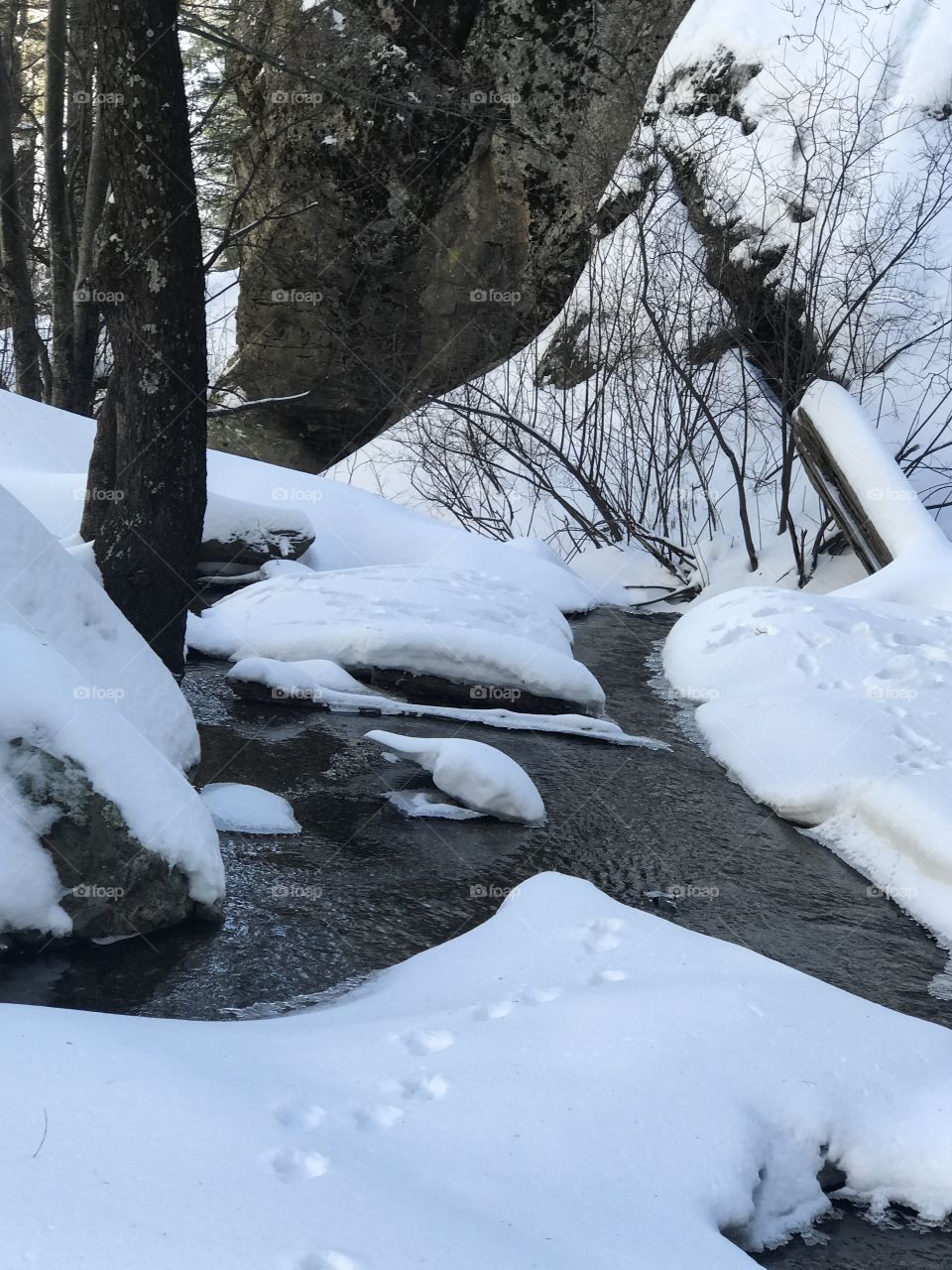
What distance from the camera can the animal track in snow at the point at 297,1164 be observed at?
1.91 m

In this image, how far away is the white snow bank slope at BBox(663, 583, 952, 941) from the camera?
14.7 feet

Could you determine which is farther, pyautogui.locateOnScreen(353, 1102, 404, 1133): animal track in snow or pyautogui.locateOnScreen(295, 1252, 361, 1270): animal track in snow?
pyautogui.locateOnScreen(353, 1102, 404, 1133): animal track in snow

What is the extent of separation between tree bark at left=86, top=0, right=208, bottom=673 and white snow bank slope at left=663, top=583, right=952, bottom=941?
112 inches

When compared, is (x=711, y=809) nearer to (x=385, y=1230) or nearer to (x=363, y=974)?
(x=363, y=974)

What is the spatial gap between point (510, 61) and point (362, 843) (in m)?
14.2

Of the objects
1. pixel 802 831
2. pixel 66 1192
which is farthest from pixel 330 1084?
pixel 802 831

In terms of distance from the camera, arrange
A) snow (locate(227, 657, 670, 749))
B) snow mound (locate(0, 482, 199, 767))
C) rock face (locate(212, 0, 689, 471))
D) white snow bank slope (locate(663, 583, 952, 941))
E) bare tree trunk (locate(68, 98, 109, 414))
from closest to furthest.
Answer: snow mound (locate(0, 482, 199, 767)) → white snow bank slope (locate(663, 583, 952, 941)) → snow (locate(227, 657, 670, 749)) → bare tree trunk (locate(68, 98, 109, 414)) → rock face (locate(212, 0, 689, 471))

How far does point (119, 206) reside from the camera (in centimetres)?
517

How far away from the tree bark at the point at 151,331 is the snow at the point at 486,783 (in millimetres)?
1731

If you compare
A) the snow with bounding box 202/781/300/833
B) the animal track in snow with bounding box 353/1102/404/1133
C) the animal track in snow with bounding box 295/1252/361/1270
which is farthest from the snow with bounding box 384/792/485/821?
the animal track in snow with bounding box 295/1252/361/1270

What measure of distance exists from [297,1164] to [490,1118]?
1.50ft

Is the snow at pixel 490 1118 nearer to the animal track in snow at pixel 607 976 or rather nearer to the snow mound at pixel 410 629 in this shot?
the animal track in snow at pixel 607 976

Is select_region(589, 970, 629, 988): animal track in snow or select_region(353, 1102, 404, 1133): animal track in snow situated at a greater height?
select_region(589, 970, 629, 988): animal track in snow

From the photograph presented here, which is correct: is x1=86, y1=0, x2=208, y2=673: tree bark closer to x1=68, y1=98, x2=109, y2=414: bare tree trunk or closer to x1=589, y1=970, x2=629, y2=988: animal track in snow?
x1=589, y1=970, x2=629, y2=988: animal track in snow
